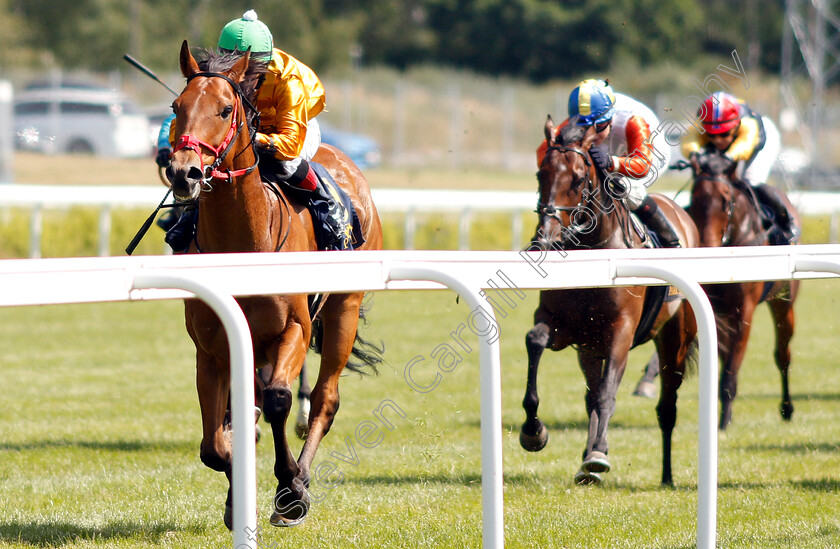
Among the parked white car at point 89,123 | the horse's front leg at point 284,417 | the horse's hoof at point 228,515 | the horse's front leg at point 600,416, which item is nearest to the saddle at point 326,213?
the horse's front leg at point 284,417

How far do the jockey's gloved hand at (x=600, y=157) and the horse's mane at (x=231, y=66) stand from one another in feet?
5.40

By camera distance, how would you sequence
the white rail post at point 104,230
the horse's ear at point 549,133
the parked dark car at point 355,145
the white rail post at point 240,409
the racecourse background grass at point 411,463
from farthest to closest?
the parked dark car at point 355,145 → the white rail post at point 104,230 → the horse's ear at point 549,133 → the racecourse background grass at point 411,463 → the white rail post at point 240,409

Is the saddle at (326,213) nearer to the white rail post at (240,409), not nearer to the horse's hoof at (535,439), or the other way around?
the horse's hoof at (535,439)

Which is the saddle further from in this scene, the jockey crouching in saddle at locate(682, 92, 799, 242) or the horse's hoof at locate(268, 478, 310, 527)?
the jockey crouching in saddle at locate(682, 92, 799, 242)

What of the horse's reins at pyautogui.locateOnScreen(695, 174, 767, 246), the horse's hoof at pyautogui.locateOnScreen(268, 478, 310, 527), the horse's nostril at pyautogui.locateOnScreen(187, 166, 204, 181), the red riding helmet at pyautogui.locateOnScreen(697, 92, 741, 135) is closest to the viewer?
the horse's nostril at pyautogui.locateOnScreen(187, 166, 204, 181)

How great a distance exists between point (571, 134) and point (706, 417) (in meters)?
2.18

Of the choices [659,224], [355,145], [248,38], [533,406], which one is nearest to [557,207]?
[533,406]

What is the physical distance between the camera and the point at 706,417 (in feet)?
9.67

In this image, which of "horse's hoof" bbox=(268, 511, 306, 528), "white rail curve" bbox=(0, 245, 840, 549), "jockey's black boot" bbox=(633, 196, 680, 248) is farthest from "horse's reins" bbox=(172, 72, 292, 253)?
"jockey's black boot" bbox=(633, 196, 680, 248)

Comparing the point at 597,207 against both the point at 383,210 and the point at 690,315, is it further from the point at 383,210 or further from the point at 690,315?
the point at 383,210

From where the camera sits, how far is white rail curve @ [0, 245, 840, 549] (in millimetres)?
2297

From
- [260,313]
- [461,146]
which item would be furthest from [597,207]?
[461,146]

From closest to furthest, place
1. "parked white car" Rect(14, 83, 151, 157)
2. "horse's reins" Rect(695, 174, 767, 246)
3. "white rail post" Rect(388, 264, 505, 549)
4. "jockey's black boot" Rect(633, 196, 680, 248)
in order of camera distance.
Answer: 1. "white rail post" Rect(388, 264, 505, 549)
2. "jockey's black boot" Rect(633, 196, 680, 248)
3. "horse's reins" Rect(695, 174, 767, 246)
4. "parked white car" Rect(14, 83, 151, 157)

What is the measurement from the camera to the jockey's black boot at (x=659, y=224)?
5.39 meters
